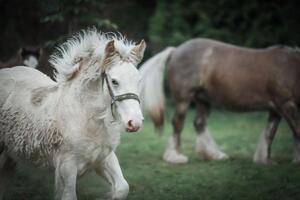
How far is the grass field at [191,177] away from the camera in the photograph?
5688 millimetres

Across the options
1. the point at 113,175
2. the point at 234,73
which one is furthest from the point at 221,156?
the point at 113,175

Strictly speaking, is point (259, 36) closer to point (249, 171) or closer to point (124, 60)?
point (249, 171)

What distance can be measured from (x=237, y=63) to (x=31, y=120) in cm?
421

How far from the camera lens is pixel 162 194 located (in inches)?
230

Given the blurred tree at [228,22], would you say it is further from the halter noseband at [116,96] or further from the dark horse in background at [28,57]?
the halter noseband at [116,96]

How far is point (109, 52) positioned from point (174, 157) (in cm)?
404

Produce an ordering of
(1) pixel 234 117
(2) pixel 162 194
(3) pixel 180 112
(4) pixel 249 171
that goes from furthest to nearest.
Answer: (1) pixel 234 117
(3) pixel 180 112
(4) pixel 249 171
(2) pixel 162 194

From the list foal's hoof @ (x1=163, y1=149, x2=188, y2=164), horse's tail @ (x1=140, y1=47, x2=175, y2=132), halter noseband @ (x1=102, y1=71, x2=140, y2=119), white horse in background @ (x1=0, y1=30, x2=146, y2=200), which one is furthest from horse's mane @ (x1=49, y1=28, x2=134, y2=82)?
foal's hoof @ (x1=163, y1=149, x2=188, y2=164)

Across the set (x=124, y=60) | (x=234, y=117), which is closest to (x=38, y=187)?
(x=124, y=60)

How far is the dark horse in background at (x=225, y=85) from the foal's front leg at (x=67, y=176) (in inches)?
149

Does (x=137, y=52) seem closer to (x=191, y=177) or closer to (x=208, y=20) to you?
(x=191, y=177)

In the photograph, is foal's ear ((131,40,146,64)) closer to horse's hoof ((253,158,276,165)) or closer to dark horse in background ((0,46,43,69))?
dark horse in background ((0,46,43,69))

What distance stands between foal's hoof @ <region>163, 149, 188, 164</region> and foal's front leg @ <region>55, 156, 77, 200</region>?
3755 millimetres

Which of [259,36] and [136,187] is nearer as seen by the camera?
[136,187]
